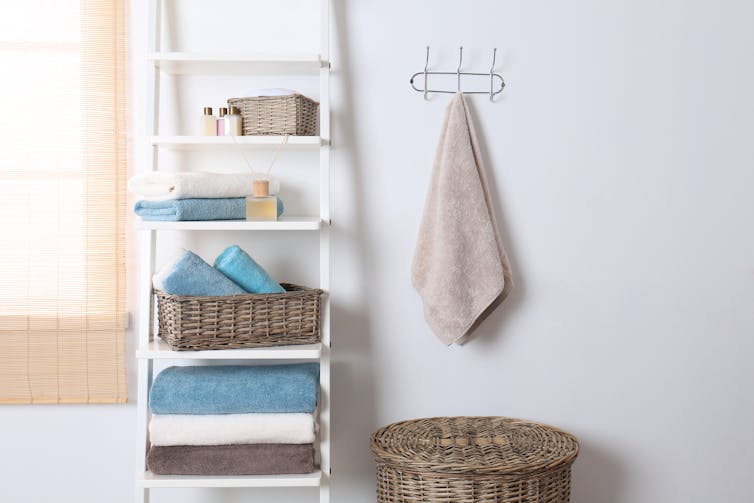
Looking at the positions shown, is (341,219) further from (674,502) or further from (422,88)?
(674,502)

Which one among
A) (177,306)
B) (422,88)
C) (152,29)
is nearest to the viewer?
(177,306)

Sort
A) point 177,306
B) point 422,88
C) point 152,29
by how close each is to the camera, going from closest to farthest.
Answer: point 177,306 < point 152,29 < point 422,88

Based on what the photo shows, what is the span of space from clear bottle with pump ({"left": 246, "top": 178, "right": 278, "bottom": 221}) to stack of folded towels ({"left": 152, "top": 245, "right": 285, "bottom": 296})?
9cm

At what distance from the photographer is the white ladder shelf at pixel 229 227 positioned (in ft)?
6.17

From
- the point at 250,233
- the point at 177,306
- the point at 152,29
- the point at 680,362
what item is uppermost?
the point at 152,29

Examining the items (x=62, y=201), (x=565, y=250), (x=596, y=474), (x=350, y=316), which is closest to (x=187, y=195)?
(x=62, y=201)

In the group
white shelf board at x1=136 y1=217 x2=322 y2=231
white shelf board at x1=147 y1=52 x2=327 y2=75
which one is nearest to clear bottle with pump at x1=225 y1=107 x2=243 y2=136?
white shelf board at x1=147 y1=52 x2=327 y2=75

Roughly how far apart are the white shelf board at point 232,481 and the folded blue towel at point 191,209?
23.0 inches

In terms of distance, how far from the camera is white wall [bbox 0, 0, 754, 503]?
7.02ft

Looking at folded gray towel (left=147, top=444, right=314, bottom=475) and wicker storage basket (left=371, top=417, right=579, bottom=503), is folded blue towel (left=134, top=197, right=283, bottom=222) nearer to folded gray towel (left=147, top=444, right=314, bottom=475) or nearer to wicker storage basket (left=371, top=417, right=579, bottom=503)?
folded gray towel (left=147, top=444, right=314, bottom=475)

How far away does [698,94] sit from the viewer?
7.20 feet

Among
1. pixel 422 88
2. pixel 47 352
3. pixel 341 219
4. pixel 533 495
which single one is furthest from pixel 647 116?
pixel 47 352

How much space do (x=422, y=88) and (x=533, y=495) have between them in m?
1.02

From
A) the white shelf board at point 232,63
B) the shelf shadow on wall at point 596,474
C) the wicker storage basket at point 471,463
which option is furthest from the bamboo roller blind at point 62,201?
the shelf shadow on wall at point 596,474
